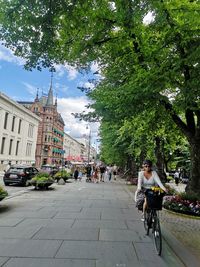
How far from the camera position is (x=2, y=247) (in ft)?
20.9

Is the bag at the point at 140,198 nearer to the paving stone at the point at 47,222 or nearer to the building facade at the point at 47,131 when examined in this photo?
the paving stone at the point at 47,222

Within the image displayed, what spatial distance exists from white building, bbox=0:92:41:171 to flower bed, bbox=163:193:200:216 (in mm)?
41479

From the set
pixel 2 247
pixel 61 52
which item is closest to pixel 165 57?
pixel 61 52

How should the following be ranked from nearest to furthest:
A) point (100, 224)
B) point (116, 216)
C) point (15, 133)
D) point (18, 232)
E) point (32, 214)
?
point (18, 232) < point (100, 224) < point (32, 214) < point (116, 216) < point (15, 133)

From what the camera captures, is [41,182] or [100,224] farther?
[41,182]

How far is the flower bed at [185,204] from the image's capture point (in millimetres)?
11344

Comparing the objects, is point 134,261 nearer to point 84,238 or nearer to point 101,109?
point 84,238

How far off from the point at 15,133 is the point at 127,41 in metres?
48.8

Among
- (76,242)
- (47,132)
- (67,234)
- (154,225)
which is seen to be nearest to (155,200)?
(154,225)

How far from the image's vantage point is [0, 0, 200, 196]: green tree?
287 inches

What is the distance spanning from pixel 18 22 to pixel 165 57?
17.9ft

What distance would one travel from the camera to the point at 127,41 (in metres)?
13.4

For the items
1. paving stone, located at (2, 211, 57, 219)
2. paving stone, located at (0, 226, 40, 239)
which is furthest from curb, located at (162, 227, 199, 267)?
paving stone, located at (2, 211, 57, 219)

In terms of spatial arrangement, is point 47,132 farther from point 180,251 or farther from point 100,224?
point 180,251
